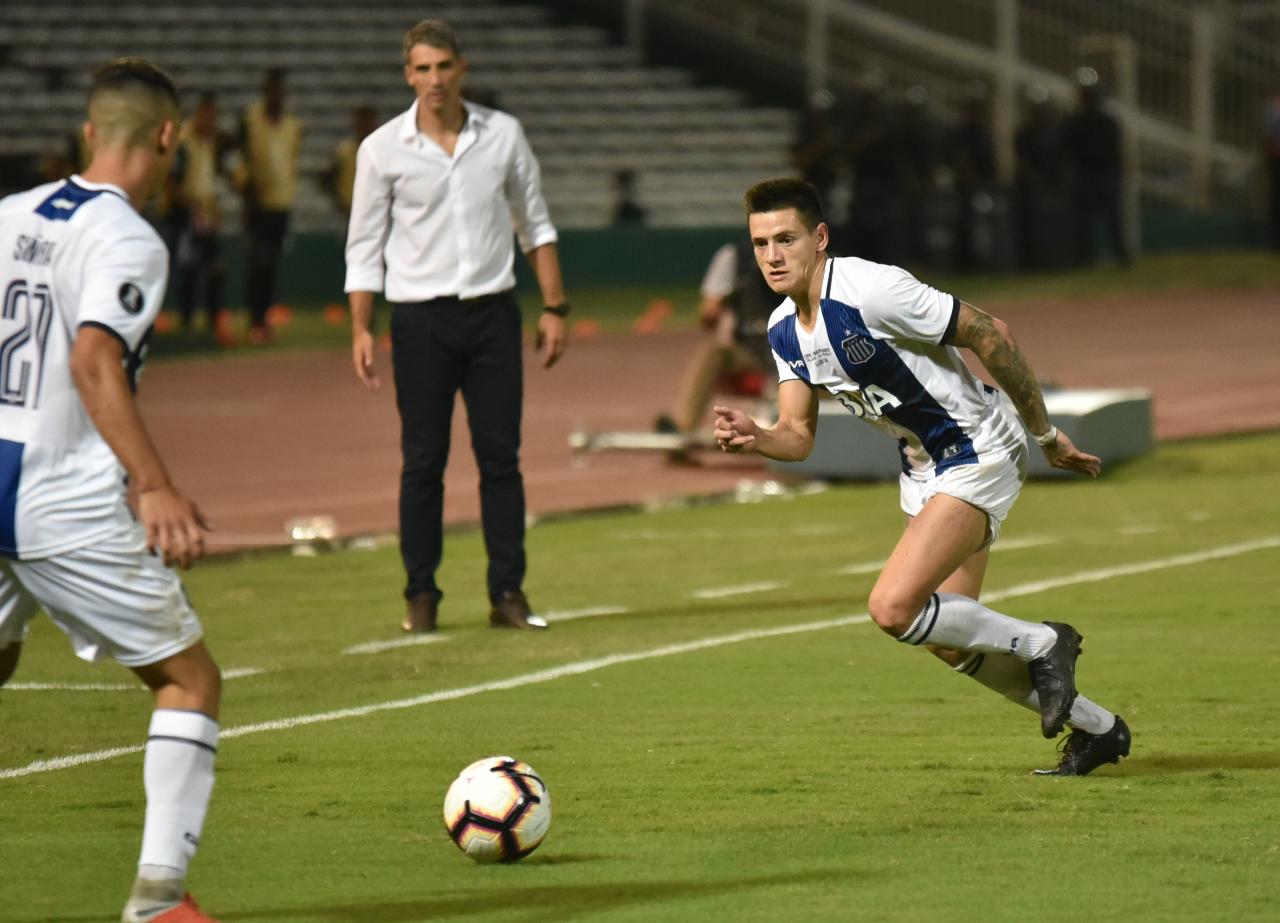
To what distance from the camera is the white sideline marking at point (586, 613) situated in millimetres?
9625

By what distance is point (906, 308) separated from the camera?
6.52 metres

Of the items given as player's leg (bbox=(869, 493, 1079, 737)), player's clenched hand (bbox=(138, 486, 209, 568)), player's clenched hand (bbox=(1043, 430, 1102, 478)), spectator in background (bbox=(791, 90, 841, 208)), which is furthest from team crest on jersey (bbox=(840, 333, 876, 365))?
spectator in background (bbox=(791, 90, 841, 208))

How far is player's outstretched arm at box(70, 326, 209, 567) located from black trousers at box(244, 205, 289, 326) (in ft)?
60.0

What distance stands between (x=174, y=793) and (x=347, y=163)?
2100 cm

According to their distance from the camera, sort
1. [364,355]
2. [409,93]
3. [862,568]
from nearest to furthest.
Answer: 1. [364,355]
2. [862,568]
3. [409,93]

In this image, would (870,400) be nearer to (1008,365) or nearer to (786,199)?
(1008,365)

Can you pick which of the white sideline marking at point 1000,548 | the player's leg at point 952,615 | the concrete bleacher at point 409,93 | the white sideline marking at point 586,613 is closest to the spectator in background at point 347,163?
the concrete bleacher at point 409,93

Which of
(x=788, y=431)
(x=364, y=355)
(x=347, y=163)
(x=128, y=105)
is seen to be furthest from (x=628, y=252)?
(x=128, y=105)

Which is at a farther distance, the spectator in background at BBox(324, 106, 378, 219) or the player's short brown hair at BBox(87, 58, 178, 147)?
the spectator in background at BBox(324, 106, 378, 219)

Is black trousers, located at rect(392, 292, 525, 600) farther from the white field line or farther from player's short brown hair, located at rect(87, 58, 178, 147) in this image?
player's short brown hair, located at rect(87, 58, 178, 147)

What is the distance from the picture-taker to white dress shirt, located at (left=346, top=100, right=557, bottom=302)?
907cm

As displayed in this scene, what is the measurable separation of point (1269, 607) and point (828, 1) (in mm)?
27405

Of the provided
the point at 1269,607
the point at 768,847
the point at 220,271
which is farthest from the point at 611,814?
the point at 220,271

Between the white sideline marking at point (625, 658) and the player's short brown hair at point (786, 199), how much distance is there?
2.23 meters
